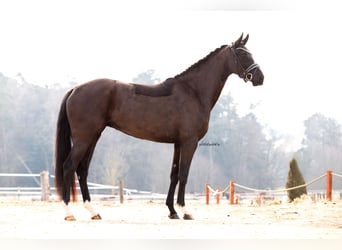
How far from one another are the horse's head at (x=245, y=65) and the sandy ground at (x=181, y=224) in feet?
6.42

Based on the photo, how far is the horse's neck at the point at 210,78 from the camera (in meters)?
8.68

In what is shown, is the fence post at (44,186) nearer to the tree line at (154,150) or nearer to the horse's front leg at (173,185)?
the tree line at (154,150)

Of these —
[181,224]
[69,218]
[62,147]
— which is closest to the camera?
[181,224]

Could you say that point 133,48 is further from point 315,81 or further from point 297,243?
point 297,243

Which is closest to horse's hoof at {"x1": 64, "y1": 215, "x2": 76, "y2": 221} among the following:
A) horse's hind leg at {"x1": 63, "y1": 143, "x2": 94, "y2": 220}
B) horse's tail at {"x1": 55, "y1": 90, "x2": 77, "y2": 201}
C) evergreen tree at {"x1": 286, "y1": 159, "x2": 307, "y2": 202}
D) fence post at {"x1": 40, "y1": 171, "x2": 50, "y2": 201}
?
horse's hind leg at {"x1": 63, "y1": 143, "x2": 94, "y2": 220}

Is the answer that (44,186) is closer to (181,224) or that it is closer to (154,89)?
(154,89)

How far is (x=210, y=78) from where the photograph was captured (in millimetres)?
8766

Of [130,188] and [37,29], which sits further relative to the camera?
[130,188]

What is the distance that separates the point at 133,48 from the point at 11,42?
2.99 metres

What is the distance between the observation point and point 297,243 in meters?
6.59

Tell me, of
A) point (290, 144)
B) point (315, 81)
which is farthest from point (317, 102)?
point (290, 144)

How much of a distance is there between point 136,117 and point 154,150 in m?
10.3

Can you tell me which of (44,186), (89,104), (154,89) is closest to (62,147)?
(89,104)

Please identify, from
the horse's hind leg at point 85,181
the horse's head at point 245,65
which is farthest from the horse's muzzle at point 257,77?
the horse's hind leg at point 85,181
